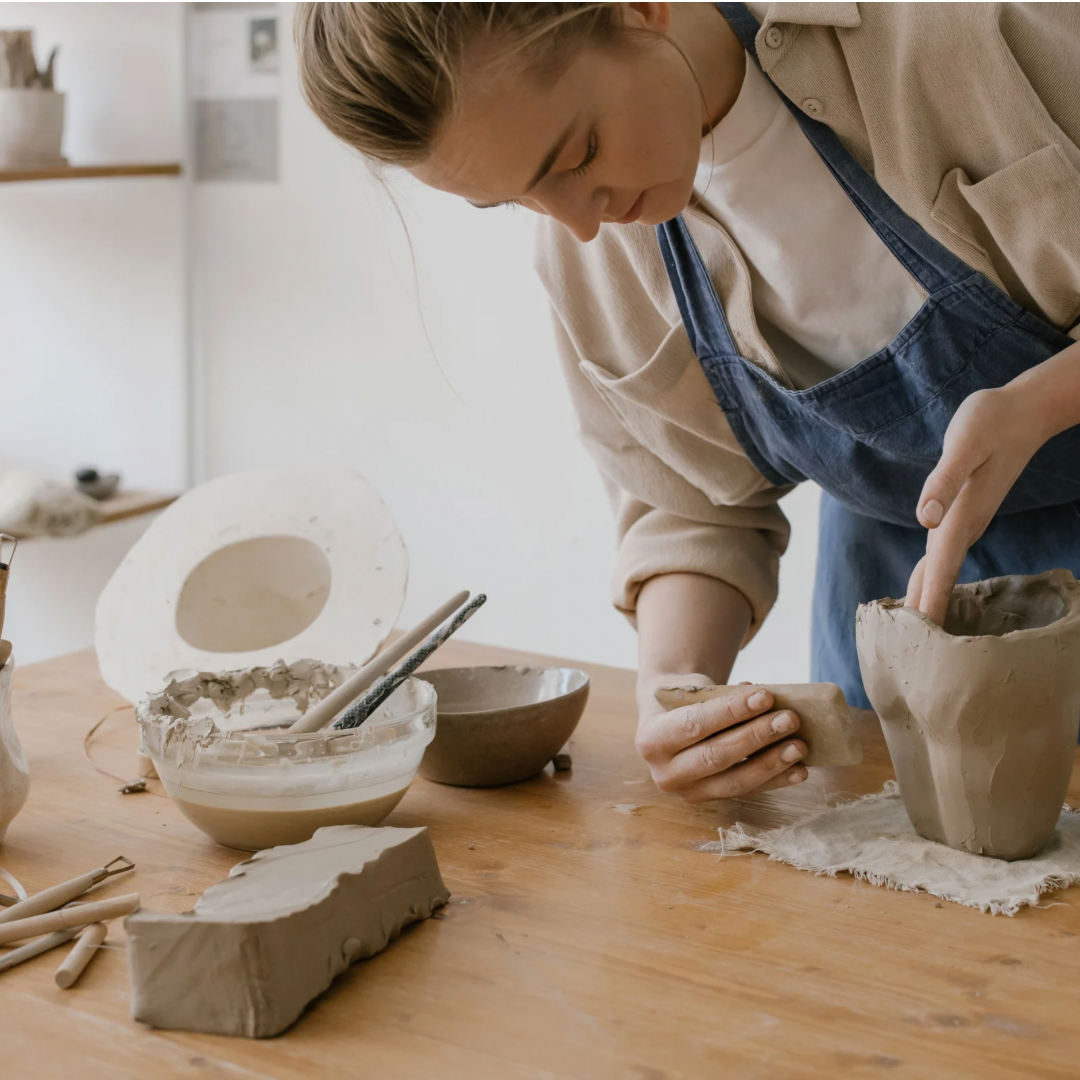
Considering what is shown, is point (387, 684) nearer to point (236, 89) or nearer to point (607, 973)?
point (607, 973)

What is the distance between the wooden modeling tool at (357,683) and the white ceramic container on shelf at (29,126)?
6.91ft

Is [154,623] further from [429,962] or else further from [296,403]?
[296,403]

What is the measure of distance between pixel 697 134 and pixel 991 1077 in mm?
700

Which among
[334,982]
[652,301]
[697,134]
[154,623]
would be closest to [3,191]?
[154,623]

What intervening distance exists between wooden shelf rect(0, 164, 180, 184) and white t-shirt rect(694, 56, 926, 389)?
1.99 m

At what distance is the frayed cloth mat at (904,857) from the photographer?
904 mm

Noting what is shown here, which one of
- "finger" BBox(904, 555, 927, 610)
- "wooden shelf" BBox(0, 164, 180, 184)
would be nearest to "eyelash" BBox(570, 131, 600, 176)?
"finger" BBox(904, 555, 927, 610)

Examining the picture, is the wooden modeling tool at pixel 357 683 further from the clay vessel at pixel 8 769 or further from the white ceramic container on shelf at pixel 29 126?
the white ceramic container on shelf at pixel 29 126

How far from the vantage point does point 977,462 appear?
947 mm

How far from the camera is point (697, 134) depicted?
97 centimetres

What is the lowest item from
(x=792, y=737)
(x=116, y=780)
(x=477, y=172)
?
(x=116, y=780)

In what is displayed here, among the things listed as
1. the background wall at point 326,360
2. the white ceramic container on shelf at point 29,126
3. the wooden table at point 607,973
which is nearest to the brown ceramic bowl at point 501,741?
the wooden table at point 607,973

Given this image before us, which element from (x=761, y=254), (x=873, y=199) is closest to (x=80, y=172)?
(x=761, y=254)

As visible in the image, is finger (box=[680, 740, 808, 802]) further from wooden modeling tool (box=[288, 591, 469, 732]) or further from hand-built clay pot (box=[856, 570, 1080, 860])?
wooden modeling tool (box=[288, 591, 469, 732])
